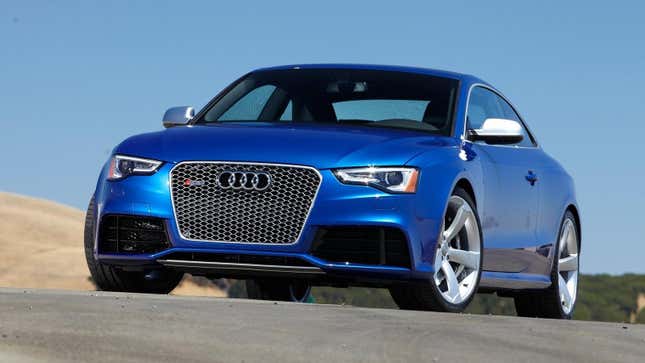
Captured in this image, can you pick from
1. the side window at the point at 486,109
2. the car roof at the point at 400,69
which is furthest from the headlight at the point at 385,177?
the car roof at the point at 400,69

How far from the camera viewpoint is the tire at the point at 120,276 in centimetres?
1056

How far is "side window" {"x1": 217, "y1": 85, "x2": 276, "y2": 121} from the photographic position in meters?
11.5

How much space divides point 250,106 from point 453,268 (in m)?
2.05

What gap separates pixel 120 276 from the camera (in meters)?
10.7

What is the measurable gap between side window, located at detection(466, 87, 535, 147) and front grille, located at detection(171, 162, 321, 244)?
6.38 feet

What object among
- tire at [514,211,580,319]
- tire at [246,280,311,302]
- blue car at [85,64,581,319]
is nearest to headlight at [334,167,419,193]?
blue car at [85,64,581,319]

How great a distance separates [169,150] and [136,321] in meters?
2.99

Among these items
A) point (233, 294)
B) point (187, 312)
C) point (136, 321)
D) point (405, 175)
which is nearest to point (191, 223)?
point (405, 175)

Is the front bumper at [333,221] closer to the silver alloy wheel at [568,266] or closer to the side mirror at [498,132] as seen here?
the side mirror at [498,132]

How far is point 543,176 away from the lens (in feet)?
41.4

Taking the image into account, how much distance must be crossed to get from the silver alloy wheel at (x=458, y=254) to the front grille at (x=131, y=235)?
1676mm

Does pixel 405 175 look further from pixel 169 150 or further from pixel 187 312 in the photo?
pixel 187 312

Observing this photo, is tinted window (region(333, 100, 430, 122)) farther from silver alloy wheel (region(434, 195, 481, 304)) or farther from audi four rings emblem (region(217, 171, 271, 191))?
audi four rings emblem (region(217, 171, 271, 191))

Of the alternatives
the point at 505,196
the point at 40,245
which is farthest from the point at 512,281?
the point at 40,245
